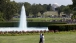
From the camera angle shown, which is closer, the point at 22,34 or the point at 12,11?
the point at 22,34

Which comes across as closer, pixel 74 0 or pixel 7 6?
pixel 74 0

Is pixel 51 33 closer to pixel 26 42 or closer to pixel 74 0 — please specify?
pixel 26 42

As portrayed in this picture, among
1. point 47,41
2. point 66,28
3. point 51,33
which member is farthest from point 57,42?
point 66,28

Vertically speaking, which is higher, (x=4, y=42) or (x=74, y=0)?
(x=74, y=0)

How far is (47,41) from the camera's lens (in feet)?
62.3

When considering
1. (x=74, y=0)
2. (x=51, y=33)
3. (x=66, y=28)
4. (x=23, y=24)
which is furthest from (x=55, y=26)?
(x=23, y=24)

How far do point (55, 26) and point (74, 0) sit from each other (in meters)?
10.4

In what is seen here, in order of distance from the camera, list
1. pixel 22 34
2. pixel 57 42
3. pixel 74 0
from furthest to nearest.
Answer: pixel 74 0 < pixel 22 34 < pixel 57 42

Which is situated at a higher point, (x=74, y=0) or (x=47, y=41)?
(x=74, y=0)

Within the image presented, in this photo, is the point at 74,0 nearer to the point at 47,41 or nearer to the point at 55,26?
the point at 55,26

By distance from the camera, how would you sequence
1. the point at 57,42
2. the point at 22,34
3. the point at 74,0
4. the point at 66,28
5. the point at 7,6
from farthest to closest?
the point at 7,6 < the point at 74,0 < the point at 66,28 < the point at 22,34 < the point at 57,42

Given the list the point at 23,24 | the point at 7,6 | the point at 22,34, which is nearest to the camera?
the point at 22,34

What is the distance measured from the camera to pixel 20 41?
1911 cm

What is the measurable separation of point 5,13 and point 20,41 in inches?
1895
